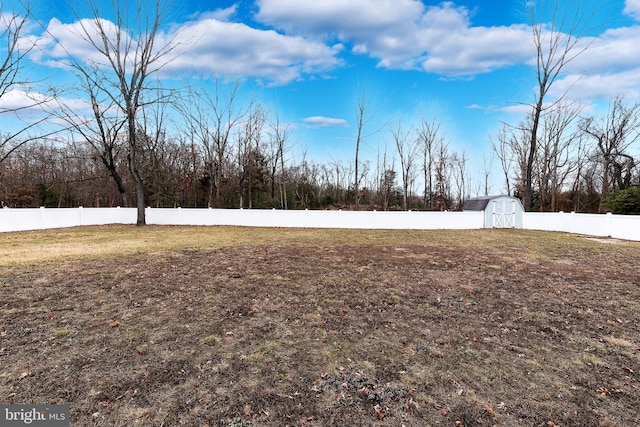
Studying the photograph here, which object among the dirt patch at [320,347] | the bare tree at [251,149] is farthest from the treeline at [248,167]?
the dirt patch at [320,347]

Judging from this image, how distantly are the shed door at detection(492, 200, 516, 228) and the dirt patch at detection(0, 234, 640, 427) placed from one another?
430 inches

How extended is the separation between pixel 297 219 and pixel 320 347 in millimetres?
13237

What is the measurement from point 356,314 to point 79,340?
2.98 meters

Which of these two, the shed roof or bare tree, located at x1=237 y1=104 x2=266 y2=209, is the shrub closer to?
the shed roof

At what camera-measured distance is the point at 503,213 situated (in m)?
15.8

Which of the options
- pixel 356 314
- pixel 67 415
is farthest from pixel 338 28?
pixel 67 415

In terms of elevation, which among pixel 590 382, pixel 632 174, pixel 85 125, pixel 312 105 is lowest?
pixel 590 382

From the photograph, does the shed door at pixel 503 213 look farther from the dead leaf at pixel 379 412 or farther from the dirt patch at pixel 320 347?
the dead leaf at pixel 379 412

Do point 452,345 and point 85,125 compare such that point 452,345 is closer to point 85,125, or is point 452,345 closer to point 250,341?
point 250,341

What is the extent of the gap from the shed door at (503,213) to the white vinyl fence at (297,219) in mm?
672

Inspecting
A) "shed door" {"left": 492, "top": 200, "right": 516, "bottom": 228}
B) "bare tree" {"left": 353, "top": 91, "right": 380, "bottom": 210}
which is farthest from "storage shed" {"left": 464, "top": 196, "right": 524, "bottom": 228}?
"bare tree" {"left": 353, "top": 91, "right": 380, "bottom": 210}

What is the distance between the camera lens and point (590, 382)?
240 centimetres

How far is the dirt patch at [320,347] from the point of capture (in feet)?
6.75

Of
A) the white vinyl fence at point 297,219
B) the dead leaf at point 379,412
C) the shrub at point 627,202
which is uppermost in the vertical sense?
the shrub at point 627,202
